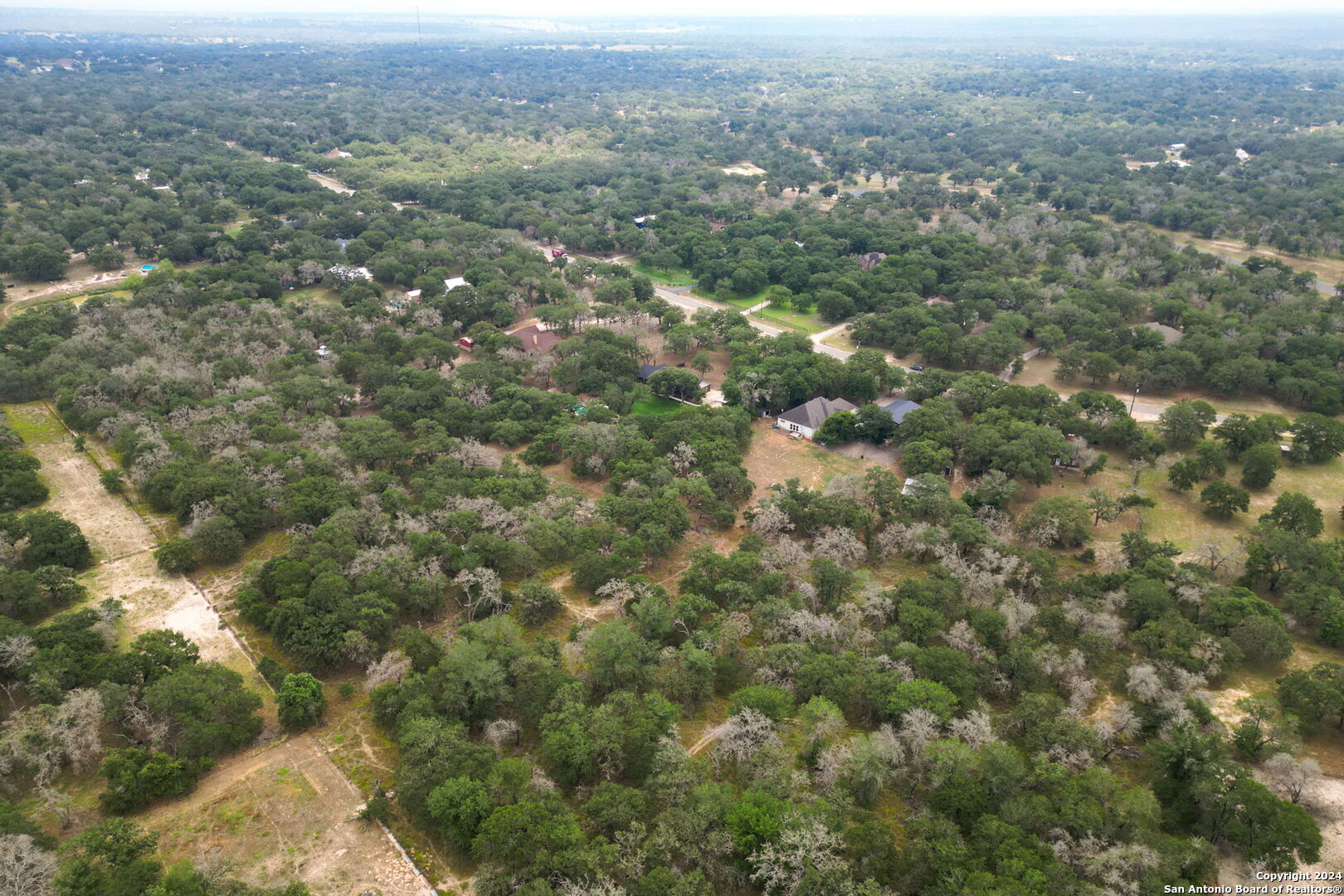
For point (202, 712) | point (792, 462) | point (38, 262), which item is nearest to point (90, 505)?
point (202, 712)

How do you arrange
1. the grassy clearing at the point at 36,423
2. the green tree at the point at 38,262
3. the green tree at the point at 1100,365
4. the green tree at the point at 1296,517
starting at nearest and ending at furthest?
1. the green tree at the point at 1296,517
2. the grassy clearing at the point at 36,423
3. the green tree at the point at 1100,365
4. the green tree at the point at 38,262

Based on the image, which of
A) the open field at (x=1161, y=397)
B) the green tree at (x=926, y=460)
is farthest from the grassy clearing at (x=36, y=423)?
the open field at (x=1161, y=397)

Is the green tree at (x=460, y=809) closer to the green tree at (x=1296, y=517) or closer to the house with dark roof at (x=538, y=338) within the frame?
the house with dark roof at (x=538, y=338)

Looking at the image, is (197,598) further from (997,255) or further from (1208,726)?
(997,255)

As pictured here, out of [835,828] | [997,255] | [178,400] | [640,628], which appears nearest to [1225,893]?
[835,828]

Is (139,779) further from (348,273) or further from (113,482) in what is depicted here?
(348,273)

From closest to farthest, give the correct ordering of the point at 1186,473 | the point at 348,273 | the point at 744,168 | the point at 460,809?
the point at 460,809 < the point at 1186,473 < the point at 348,273 < the point at 744,168
